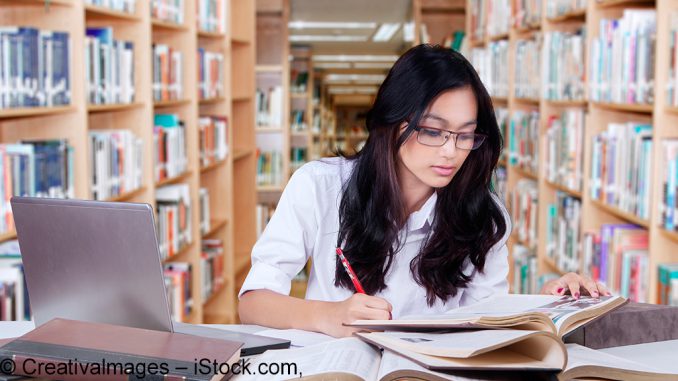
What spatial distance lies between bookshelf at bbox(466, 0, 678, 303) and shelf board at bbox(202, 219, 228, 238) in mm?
1627

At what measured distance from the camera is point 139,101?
3355mm

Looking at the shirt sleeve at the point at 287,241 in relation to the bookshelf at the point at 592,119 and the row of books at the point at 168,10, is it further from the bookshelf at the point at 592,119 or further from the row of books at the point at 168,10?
the row of books at the point at 168,10

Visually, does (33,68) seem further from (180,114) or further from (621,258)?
(621,258)

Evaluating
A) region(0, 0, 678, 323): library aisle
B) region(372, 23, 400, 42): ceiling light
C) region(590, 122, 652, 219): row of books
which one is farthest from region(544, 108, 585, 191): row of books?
region(372, 23, 400, 42): ceiling light

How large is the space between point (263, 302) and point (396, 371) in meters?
0.65

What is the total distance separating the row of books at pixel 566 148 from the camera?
332cm

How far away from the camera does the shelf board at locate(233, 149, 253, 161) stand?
5202 millimetres

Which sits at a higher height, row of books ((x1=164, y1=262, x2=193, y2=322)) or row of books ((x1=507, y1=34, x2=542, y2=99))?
row of books ((x1=507, y1=34, x2=542, y2=99))

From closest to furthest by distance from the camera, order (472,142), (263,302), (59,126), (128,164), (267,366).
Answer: (267,366) → (263,302) → (472,142) → (59,126) → (128,164)

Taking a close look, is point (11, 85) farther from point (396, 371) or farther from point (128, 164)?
point (396, 371)

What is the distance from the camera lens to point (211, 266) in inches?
178

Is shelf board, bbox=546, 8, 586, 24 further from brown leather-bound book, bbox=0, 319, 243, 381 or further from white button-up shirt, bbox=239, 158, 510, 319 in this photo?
brown leather-bound book, bbox=0, 319, 243, 381

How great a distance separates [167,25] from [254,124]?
1910 millimetres

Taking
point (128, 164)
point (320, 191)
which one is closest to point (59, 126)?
point (128, 164)
